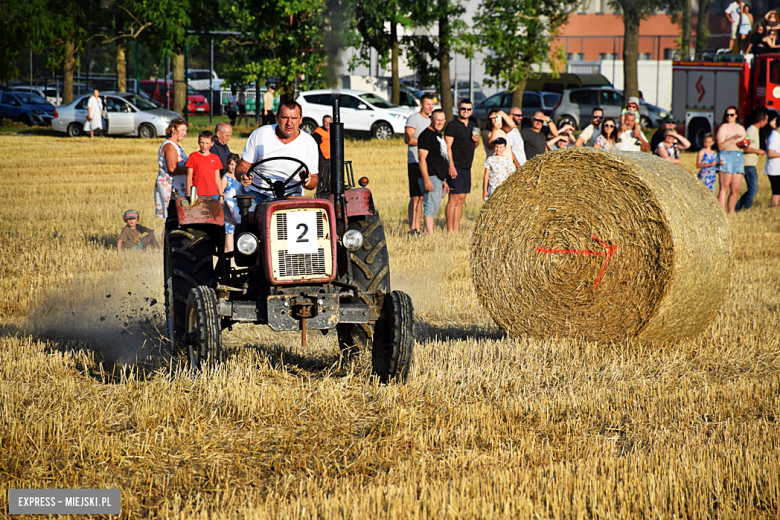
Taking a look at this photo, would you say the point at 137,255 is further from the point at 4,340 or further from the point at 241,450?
the point at 241,450

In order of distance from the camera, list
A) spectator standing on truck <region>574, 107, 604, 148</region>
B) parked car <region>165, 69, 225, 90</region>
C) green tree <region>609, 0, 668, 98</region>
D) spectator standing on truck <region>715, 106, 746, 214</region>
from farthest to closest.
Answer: parked car <region>165, 69, 225, 90</region>
green tree <region>609, 0, 668, 98</region>
spectator standing on truck <region>715, 106, 746, 214</region>
spectator standing on truck <region>574, 107, 604, 148</region>

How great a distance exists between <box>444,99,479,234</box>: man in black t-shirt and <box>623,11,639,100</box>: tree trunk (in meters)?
21.1

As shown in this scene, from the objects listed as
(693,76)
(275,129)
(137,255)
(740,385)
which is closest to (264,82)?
(693,76)

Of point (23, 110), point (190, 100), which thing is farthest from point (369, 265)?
point (190, 100)

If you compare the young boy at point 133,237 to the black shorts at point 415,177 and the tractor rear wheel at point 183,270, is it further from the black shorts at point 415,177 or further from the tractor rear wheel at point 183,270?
the tractor rear wheel at point 183,270

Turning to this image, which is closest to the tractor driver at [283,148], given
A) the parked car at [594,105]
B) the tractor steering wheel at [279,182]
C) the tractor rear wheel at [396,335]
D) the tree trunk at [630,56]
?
the tractor steering wheel at [279,182]

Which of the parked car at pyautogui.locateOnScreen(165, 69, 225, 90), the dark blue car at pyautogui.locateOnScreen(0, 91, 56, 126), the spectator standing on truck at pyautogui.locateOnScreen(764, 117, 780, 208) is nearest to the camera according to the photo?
the spectator standing on truck at pyautogui.locateOnScreen(764, 117, 780, 208)

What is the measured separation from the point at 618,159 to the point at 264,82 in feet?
81.1

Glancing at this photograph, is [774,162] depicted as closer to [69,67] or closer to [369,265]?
[369,265]

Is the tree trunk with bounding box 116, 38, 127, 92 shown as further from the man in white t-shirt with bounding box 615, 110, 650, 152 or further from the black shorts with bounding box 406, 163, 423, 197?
the man in white t-shirt with bounding box 615, 110, 650, 152

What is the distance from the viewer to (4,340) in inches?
263

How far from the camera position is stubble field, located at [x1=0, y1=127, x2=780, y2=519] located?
388cm

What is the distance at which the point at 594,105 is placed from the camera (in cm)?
3159

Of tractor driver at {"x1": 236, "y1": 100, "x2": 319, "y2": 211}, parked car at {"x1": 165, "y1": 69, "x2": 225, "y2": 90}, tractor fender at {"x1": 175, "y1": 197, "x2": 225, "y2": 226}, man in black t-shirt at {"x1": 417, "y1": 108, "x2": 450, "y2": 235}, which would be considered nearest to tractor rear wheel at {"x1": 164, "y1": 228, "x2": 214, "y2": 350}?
tractor fender at {"x1": 175, "y1": 197, "x2": 225, "y2": 226}
